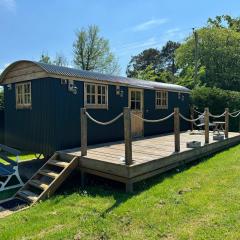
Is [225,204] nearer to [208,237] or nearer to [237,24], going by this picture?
[208,237]

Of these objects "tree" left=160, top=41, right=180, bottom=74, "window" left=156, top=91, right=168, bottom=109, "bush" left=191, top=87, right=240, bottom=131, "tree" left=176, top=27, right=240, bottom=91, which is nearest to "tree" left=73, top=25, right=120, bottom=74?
"tree" left=176, top=27, right=240, bottom=91

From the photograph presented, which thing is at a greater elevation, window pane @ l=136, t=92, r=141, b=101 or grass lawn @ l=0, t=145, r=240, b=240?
window pane @ l=136, t=92, r=141, b=101

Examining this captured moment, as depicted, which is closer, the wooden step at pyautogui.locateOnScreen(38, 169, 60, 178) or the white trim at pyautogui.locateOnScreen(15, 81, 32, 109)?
the wooden step at pyautogui.locateOnScreen(38, 169, 60, 178)

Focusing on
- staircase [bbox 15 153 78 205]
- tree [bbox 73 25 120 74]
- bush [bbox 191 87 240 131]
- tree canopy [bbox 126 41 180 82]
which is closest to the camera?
staircase [bbox 15 153 78 205]

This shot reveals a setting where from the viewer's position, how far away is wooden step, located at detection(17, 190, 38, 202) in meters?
5.41

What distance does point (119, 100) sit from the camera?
30.6ft

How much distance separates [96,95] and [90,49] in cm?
2207

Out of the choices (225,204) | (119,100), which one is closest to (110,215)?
(225,204)

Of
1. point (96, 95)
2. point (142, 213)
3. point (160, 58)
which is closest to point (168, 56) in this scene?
point (160, 58)

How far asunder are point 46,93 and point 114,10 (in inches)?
294

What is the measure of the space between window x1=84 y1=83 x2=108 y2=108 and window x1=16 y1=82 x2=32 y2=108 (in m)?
1.71

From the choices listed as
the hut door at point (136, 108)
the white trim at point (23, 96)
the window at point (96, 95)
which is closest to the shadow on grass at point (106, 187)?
the window at point (96, 95)

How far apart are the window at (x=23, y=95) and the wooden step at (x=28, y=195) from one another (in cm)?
317

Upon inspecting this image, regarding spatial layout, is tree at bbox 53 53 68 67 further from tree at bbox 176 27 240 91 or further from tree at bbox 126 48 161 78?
tree at bbox 126 48 161 78
